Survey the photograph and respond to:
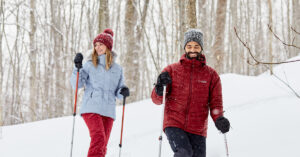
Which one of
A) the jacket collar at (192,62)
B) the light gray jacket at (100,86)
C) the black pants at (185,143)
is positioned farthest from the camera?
the light gray jacket at (100,86)

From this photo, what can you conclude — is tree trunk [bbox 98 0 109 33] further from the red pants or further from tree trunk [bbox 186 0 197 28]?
the red pants

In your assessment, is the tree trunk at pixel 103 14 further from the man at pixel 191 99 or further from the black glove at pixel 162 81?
the black glove at pixel 162 81

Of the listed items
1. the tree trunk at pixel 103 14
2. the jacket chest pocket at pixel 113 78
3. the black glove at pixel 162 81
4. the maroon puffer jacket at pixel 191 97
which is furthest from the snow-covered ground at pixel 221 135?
the tree trunk at pixel 103 14

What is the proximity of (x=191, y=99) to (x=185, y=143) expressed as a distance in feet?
1.51

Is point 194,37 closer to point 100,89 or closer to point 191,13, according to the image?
point 100,89

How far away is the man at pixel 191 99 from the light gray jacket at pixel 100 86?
752 millimetres

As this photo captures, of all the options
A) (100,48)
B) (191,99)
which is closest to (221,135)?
(191,99)

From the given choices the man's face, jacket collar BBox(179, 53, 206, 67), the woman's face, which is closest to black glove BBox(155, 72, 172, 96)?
jacket collar BBox(179, 53, 206, 67)

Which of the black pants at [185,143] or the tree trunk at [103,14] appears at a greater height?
the tree trunk at [103,14]

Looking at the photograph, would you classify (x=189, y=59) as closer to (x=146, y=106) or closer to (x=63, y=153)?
(x=63, y=153)

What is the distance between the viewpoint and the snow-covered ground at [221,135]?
3414 mm

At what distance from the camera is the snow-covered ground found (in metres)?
3.41

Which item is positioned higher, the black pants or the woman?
the woman

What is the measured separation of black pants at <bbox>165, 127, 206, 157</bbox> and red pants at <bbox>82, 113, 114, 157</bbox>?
2.62 feet
